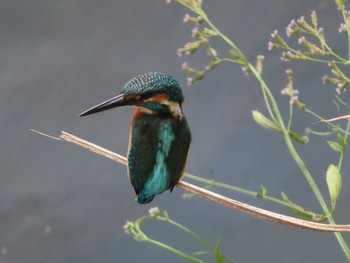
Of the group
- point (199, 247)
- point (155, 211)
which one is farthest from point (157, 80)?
point (199, 247)

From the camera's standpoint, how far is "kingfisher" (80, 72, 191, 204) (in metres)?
0.34

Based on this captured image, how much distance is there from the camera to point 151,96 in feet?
1.08

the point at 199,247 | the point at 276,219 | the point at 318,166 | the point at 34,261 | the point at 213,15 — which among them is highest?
the point at 276,219

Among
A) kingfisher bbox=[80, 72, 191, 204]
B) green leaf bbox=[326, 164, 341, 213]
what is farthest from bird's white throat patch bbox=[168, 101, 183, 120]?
green leaf bbox=[326, 164, 341, 213]

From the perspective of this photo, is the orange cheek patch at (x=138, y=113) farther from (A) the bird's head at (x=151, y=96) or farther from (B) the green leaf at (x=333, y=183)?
(B) the green leaf at (x=333, y=183)

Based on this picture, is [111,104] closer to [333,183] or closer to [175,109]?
[175,109]

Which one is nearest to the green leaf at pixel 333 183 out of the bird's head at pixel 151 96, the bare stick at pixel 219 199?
the bare stick at pixel 219 199

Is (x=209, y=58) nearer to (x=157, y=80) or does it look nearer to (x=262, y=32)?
(x=262, y=32)

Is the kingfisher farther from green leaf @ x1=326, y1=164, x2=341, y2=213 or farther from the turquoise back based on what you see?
green leaf @ x1=326, y1=164, x2=341, y2=213

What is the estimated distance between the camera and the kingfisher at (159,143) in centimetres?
34

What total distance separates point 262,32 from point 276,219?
98 centimetres

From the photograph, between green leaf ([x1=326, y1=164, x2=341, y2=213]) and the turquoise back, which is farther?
green leaf ([x1=326, y1=164, x2=341, y2=213])

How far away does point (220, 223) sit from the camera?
1.21m

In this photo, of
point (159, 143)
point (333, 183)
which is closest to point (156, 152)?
Result: point (159, 143)
